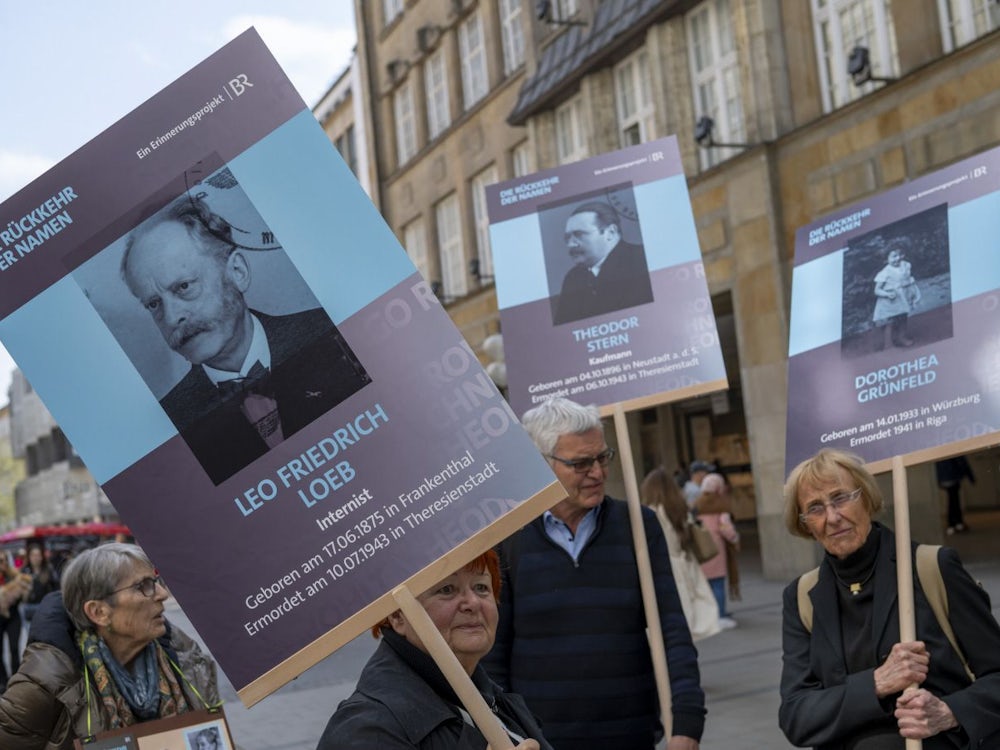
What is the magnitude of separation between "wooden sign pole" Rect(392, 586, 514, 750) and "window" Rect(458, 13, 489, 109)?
24.8m

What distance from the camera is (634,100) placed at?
19.9 metres

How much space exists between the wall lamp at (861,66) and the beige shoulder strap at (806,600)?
11.6 m

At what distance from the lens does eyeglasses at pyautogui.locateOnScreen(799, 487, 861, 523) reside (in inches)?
136

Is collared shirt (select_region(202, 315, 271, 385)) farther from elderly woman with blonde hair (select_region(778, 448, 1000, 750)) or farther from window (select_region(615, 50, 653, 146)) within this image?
window (select_region(615, 50, 653, 146))

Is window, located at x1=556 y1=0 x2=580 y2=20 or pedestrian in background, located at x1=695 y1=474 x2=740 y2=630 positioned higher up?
window, located at x1=556 y1=0 x2=580 y2=20

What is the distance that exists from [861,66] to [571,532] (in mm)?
11581

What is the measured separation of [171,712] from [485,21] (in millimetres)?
23866

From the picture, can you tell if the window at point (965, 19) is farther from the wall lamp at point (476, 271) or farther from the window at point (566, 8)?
the wall lamp at point (476, 271)

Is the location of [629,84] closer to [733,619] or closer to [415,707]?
[733,619]

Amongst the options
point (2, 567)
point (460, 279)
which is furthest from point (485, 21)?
point (2, 567)

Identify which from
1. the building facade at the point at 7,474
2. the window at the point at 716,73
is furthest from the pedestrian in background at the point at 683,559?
the building facade at the point at 7,474

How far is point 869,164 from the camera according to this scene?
47.3 ft

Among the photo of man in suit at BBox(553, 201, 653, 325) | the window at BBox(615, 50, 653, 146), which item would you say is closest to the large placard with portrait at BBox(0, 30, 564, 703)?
the photo of man in suit at BBox(553, 201, 653, 325)

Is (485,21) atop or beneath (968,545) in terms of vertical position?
atop
